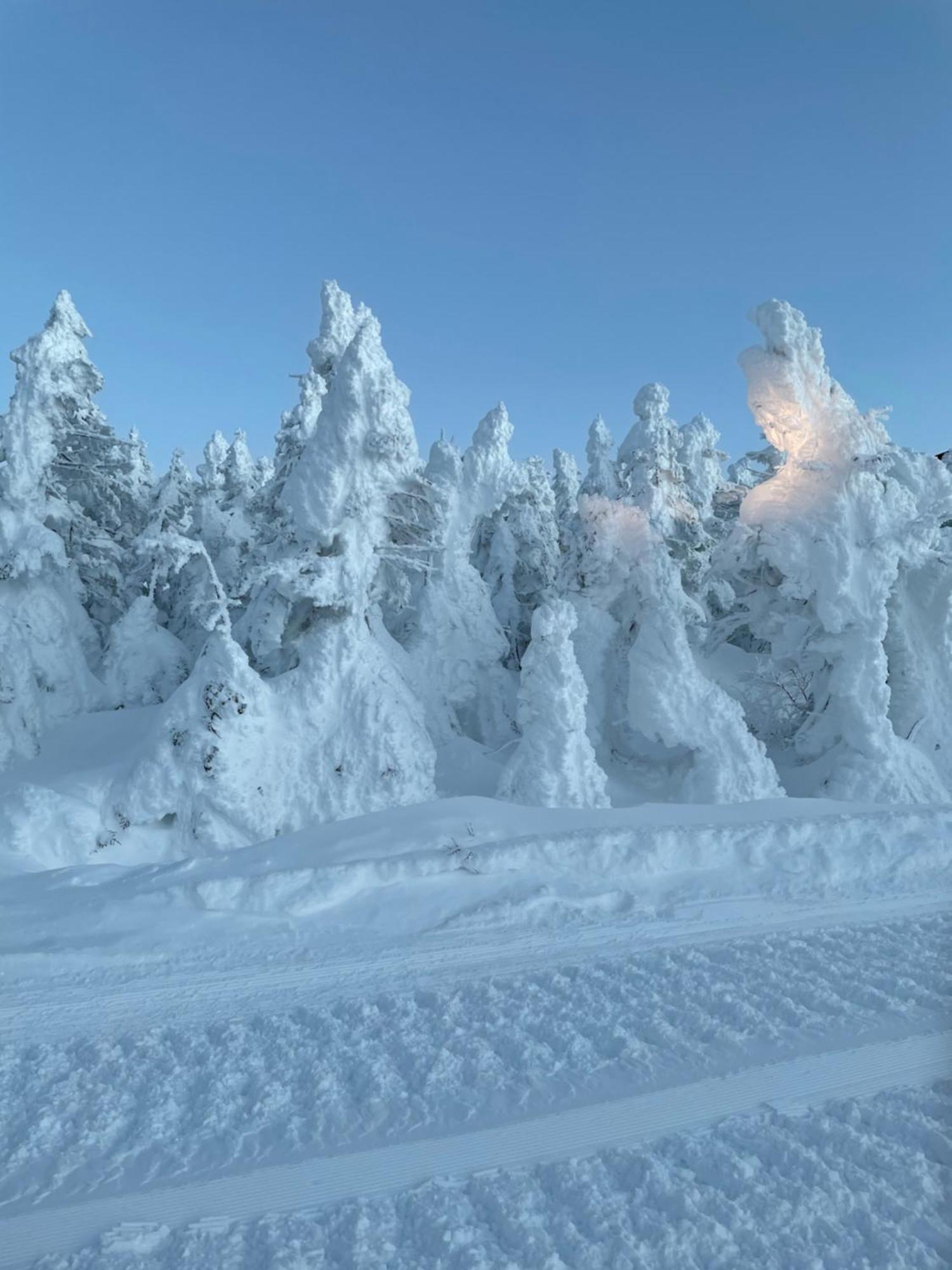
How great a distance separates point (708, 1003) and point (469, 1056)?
5.89 feet

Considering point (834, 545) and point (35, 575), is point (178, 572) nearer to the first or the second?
point (35, 575)

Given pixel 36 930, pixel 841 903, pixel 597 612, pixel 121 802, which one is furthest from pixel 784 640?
pixel 36 930

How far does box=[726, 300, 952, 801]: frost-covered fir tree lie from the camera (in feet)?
51.0

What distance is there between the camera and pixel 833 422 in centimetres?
1612

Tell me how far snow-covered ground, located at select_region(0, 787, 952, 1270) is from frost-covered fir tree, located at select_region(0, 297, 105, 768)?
915cm

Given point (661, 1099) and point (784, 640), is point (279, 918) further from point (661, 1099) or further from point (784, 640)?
point (784, 640)

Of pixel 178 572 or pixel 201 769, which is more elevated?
pixel 178 572

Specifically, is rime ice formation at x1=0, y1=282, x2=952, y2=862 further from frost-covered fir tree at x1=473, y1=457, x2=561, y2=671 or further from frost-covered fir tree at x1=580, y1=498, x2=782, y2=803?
frost-covered fir tree at x1=473, y1=457, x2=561, y2=671

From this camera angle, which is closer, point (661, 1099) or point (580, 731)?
point (661, 1099)

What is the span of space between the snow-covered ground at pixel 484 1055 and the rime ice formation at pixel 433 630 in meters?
5.88

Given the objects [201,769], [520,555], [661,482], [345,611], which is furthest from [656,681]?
[520,555]

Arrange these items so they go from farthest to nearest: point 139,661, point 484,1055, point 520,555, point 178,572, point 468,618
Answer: point 520,555 → point 468,618 → point 178,572 → point 139,661 → point 484,1055

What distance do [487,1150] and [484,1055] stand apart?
871 mm

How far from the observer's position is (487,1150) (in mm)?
3471
